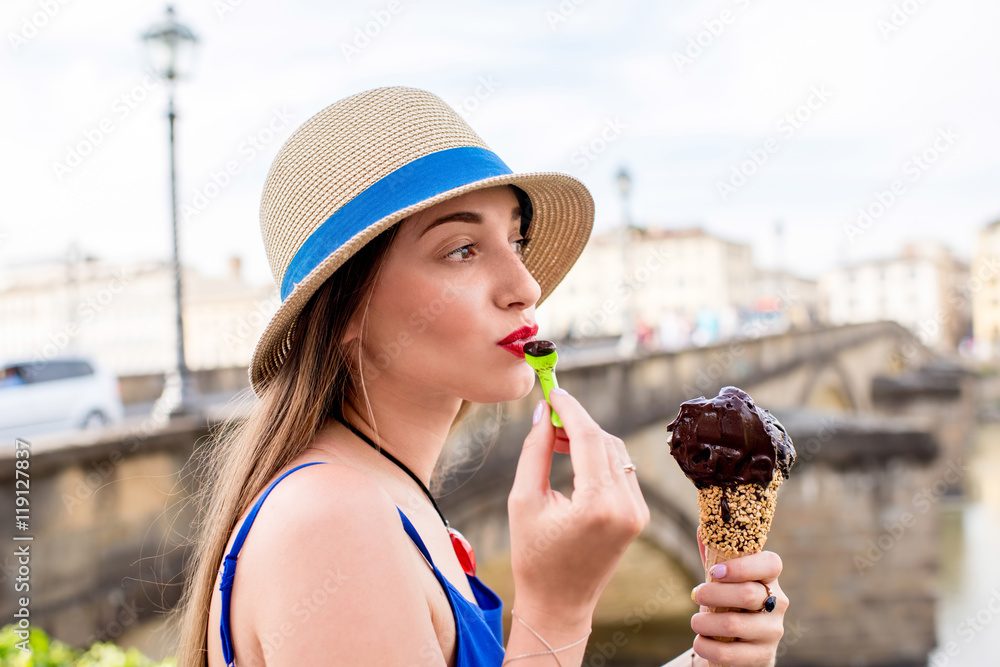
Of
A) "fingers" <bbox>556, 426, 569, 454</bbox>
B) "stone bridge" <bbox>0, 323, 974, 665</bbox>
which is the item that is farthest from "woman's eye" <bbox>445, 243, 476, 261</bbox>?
"stone bridge" <bbox>0, 323, 974, 665</bbox>

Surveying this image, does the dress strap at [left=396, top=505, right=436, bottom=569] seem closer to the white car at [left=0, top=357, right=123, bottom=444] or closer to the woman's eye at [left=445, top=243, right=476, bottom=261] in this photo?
the woman's eye at [left=445, top=243, right=476, bottom=261]

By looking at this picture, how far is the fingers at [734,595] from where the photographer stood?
1254 mm

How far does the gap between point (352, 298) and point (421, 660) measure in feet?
2.13

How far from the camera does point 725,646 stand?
1.26m

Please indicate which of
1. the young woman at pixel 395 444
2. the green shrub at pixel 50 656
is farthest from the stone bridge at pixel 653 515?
the young woman at pixel 395 444

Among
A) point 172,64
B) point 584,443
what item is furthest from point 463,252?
point 172,64

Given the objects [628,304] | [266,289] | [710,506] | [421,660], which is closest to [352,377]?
[421,660]

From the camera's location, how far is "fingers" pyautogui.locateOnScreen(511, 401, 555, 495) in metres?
1.15

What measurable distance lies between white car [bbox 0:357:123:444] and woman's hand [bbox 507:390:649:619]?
41.6ft

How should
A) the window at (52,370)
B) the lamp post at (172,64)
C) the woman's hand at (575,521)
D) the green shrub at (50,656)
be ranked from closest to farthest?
the woman's hand at (575,521), the green shrub at (50,656), the lamp post at (172,64), the window at (52,370)

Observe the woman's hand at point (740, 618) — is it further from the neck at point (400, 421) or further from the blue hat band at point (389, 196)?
the blue hat band at point (389, 196)

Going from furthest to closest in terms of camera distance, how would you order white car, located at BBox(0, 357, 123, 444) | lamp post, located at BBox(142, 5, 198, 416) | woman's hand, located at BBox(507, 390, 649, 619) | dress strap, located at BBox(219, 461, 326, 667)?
white car, located at BBox(0, 357, 123, 444)
lamp post, located at BBox(142, 5, 198, 416)
dress strap, located at BBox(219, 461, 326, 667)
woman's hand, located at BBox(507, 390, 649, 619)

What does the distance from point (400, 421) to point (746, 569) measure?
2.26 ft

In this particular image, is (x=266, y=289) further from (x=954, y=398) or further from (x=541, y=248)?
(x=541, y=248)
